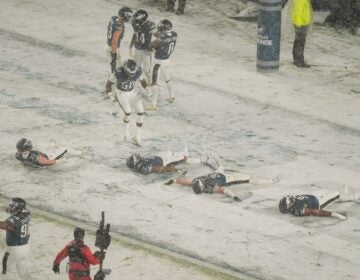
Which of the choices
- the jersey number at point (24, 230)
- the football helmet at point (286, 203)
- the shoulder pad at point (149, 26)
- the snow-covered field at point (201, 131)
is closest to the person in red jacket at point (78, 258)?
the jersey number at point (24, 230)

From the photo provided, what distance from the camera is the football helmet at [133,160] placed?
18870 millimetres

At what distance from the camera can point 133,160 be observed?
1889cm

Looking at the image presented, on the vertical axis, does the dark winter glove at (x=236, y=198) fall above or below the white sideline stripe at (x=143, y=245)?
above

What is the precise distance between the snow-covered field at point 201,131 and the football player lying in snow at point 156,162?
161 millimetres

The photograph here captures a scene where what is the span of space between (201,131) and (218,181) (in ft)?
11.8

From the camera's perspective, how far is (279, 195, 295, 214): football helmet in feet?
56.7

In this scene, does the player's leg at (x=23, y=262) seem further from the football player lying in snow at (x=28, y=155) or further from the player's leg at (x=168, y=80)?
the player's leg at (x=168, y=80)

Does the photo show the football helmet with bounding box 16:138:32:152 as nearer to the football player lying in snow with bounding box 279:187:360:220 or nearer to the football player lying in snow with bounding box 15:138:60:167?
the football player lying in snow with bounding box 15:138:60:167

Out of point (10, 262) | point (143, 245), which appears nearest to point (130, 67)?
point (143, 245)

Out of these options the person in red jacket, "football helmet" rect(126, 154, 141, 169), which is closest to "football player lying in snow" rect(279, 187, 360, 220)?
"football helmet" rect(126, 154, 141, 169)

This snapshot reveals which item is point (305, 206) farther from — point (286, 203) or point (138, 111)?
point (138, 111)

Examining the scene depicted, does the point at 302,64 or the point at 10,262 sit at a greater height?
the point at 302,64

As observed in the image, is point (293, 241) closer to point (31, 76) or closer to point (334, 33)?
point (31, 76)

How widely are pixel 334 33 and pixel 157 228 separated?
48.8 ft
